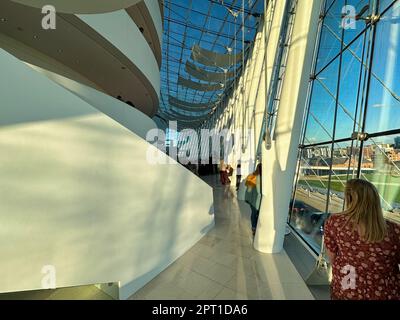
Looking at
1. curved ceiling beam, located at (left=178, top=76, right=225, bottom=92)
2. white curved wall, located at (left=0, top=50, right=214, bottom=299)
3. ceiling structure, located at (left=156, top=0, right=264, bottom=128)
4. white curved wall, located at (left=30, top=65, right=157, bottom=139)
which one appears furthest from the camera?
curved ceiling beam, located at (left=178, top=76, right=225, bottom=92)

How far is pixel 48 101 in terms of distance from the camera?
7.19 ft

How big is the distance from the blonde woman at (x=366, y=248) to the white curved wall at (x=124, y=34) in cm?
576

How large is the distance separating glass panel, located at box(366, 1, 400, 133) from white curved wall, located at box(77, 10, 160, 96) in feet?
17.7

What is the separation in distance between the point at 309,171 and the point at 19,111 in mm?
6395

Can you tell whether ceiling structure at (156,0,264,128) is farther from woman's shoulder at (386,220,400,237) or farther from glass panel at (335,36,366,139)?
woman's shoulder at (386,220,400,237)

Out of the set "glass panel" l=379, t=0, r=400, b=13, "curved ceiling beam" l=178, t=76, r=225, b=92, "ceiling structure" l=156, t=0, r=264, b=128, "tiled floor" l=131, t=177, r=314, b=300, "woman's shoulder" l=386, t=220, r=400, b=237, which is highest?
"ceiling structure" l=156, t=0, r=264, b=128

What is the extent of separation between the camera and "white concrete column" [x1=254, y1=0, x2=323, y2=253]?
13.8ft

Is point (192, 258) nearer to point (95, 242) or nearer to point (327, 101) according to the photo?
point (95, 242)

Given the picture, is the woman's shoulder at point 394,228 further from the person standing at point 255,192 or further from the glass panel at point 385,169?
the person standing at point 255,192

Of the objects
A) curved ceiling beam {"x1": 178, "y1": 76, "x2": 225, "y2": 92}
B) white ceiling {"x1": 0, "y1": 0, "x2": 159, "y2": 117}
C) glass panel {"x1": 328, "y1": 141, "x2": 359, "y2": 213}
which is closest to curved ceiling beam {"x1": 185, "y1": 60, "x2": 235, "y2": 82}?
curved ceiling beam {"x1": 178, "y1": 76, "x2": 225, "y2": 92}

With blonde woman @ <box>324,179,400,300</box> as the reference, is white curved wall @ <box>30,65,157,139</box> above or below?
above

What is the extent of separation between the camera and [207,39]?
1733cm

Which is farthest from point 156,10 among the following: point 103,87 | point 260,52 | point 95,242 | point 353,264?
point 353,264

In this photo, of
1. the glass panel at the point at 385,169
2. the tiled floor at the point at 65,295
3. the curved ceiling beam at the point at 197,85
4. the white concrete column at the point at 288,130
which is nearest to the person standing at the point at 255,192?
the white concrete column at the point at 288,130
